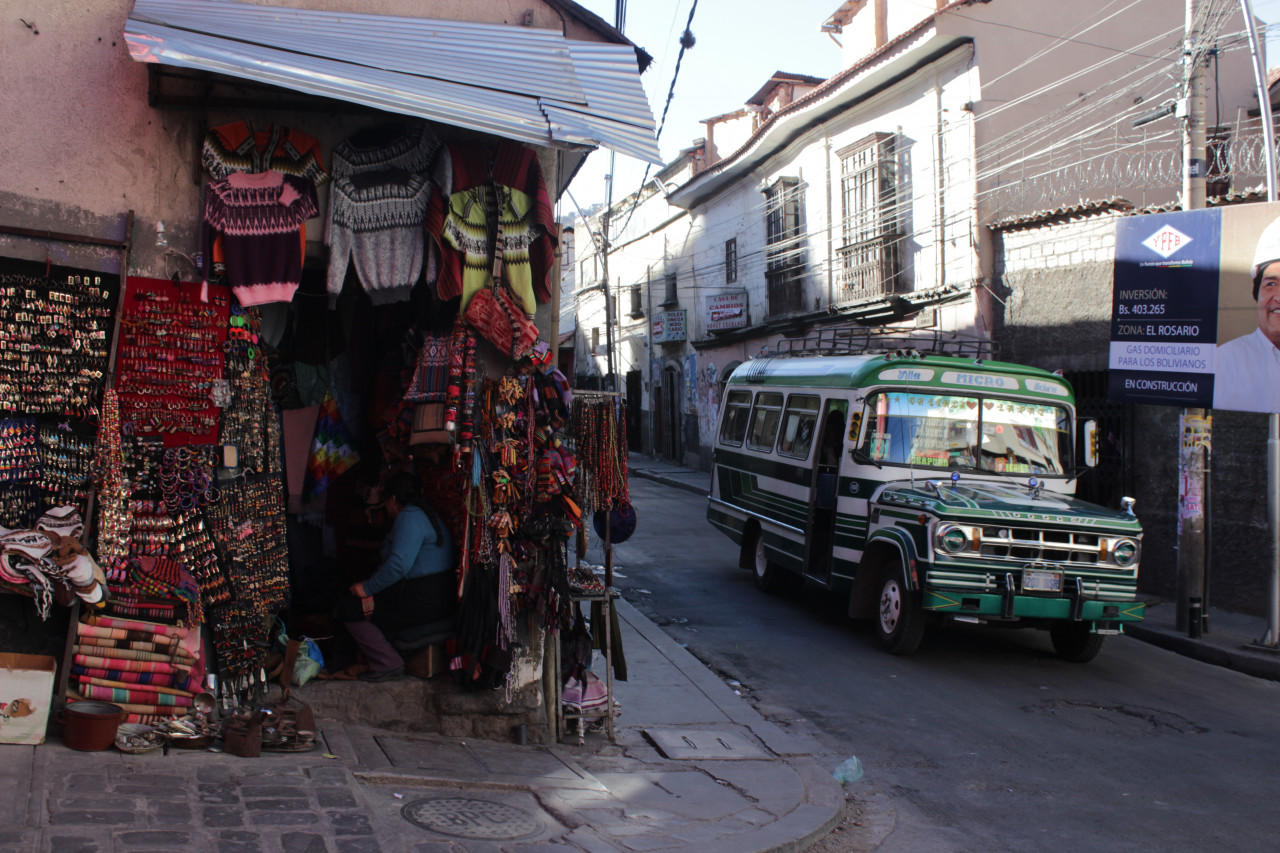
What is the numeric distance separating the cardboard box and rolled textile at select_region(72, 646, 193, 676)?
0.34m

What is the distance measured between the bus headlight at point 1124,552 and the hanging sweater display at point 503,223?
5.07 m

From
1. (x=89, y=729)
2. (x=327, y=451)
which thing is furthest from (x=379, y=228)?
(x=89, y=729)

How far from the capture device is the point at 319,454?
7.10 metres

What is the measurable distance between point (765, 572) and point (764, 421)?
1.79 meters

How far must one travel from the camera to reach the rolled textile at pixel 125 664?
194 inches

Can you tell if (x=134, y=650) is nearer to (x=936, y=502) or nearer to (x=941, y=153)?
(x=936, y=502)

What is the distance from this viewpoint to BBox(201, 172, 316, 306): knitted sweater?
5.35 m

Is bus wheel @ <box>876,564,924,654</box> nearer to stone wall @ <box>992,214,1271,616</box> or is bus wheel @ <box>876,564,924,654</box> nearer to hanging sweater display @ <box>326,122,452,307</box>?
stone wall @ <box>992,214,1271,616</box>

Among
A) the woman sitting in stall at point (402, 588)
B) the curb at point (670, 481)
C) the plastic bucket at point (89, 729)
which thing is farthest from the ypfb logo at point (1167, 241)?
the curb at point (670, 481)

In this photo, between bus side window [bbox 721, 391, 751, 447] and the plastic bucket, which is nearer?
the plastic bucket

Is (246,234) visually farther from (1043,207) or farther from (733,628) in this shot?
(1043,207)

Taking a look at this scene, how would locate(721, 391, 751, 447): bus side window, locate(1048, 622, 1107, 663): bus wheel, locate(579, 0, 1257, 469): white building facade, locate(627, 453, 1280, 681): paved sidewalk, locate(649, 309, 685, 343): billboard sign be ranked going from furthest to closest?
1. locate(649, 309, 685, 343): billboard sign
2. locate(579, 0, 1257, 469): white building facade
3. locate(721, 391, 751, 447): bus side window
4. locate(627, 453, 1280, 681): paved sidewalk
5. locate(1048, 622, 1107, 663): bus wheel

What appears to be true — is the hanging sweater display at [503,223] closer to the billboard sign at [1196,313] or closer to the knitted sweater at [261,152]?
the knitted sweater at [261,152]

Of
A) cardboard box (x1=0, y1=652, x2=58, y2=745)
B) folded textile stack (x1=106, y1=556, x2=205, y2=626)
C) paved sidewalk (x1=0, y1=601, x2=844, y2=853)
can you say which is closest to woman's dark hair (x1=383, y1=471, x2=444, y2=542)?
paved sidewalk (x1=0, y1=601, x2=844, y2=853)
